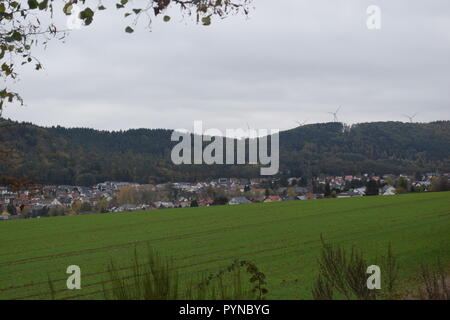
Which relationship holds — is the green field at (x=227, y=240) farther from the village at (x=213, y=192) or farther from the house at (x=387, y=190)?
the house at (x=387, y=190)

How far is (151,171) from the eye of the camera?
111625 mm

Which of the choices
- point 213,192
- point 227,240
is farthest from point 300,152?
point 227,240

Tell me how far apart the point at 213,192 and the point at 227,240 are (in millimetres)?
69041

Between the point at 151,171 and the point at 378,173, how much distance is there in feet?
148

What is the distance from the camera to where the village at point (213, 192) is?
8519 cm

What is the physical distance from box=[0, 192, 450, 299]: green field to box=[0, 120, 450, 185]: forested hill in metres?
47.3

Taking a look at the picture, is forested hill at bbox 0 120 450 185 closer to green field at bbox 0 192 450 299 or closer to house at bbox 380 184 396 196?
house at bbox 380 184 396 196

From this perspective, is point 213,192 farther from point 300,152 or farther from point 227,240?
point 227,240

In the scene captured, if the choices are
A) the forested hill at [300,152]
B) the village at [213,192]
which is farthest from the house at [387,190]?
the forested hill at [300,152]

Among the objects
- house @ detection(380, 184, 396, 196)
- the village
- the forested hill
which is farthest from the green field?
the forested hill

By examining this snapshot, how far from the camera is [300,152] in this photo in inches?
4759

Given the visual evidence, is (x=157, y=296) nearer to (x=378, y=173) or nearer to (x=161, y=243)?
(x=161, y=243)

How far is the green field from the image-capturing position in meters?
23.0
